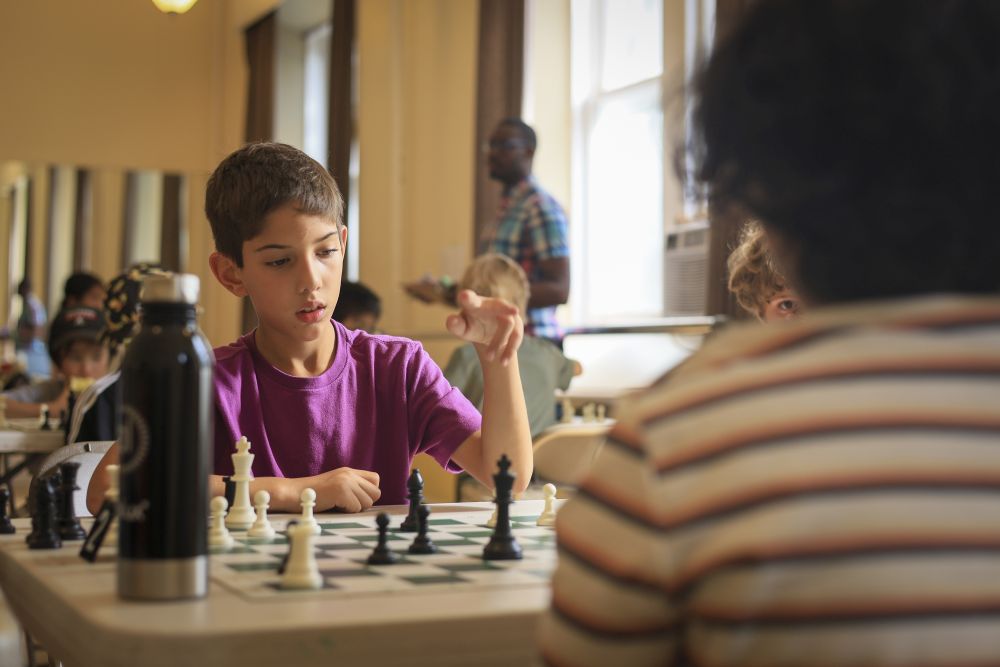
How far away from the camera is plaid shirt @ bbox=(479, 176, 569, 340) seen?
192 inches

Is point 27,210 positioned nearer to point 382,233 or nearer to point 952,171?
point 382,233

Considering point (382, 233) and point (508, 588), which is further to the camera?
point (382, 233)

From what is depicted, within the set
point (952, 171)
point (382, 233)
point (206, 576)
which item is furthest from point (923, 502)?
point (382, 233)

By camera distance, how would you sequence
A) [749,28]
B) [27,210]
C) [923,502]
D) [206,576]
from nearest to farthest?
[923,502] → [749,28] → [206,576] → [27,210]

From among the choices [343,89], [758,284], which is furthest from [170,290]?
[343,89]

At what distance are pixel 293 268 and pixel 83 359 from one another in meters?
3.51

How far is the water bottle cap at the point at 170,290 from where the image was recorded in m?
1.01

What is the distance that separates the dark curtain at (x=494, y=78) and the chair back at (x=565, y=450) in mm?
2623

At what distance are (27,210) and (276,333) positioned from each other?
7917 millimetres

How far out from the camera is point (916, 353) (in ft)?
2.18

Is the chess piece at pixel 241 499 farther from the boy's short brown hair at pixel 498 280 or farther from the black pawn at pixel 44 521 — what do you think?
the boy's short brown hair at pixel 498 280

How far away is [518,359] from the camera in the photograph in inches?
171

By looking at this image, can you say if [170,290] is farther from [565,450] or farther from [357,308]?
[357,308]

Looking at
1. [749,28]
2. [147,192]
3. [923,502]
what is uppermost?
[147,192]
